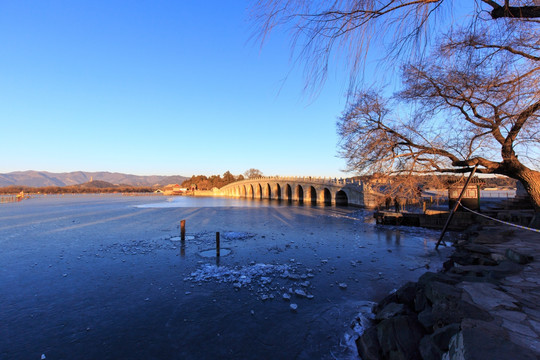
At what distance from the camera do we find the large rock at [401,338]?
13.2 feet

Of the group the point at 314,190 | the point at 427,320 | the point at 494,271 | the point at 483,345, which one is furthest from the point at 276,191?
the point at 483,345

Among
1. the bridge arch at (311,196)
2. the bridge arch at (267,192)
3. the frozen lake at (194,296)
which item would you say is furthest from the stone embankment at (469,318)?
the bridge arch at (267,192)

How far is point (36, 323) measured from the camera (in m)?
6.61

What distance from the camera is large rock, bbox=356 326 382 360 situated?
15.4 feet

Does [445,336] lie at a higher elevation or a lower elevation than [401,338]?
higher

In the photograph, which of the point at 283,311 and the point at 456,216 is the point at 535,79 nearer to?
the point at 283,311

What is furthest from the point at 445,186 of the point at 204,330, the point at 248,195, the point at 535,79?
the point at 248,195

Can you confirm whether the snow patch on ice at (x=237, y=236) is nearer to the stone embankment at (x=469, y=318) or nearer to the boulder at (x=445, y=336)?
the stone embankment at (x=469, y=318)

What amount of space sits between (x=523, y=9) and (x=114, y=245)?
64.5 feet

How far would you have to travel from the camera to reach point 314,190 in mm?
67750

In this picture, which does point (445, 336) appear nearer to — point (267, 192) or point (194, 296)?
point (194, 296)

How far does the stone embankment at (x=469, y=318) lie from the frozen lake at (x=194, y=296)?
132 centimetres

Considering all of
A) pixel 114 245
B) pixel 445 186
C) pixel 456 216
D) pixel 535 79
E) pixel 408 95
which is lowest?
pixel 114 245

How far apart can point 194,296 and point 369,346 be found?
5.64 m
